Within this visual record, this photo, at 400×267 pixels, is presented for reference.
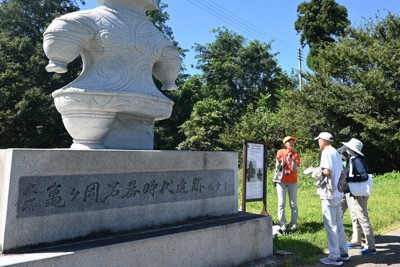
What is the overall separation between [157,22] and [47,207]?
26.7 meters

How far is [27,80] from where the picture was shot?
67.3ft

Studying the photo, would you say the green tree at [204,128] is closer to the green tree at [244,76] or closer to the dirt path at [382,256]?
the green tree at [244,76]

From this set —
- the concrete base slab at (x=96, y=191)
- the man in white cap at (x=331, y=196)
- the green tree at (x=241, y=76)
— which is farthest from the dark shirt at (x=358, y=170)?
the green tree at (x=241, y=76)

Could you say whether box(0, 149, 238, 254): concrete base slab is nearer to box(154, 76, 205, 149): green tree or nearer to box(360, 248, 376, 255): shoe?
box(360, 248, 376, 255): shoe

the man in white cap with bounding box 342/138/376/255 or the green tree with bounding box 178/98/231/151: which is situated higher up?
the green tree with bounding box 178/98/231/151

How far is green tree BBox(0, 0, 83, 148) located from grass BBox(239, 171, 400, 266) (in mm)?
14672

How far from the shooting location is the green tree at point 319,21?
25.2m

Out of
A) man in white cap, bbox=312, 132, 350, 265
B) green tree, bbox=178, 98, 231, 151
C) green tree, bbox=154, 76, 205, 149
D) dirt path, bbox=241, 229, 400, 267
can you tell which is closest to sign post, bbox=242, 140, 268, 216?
dirt path, bbox=241, 229, 400, 267

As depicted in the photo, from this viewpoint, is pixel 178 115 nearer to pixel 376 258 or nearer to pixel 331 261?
pixel 376 258

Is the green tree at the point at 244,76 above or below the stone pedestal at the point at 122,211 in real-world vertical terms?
above

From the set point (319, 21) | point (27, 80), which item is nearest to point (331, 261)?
point (27, 80)

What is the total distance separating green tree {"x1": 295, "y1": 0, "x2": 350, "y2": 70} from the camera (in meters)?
25.2

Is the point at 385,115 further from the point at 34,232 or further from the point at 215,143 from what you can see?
the point at 34,232

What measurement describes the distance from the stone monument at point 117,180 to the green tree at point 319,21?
2180 centimetres
